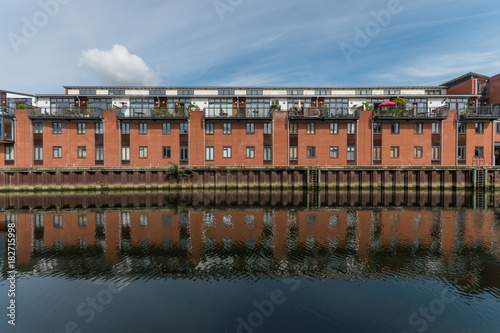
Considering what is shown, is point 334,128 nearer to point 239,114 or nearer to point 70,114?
point 239,114

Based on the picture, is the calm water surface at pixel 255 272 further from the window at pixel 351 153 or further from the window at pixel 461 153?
the window at pixel 461 153

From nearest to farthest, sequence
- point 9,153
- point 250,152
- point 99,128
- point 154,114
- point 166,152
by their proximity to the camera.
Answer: point 9,153
point 154,114
point 99,128
point 166,152
point 250,152

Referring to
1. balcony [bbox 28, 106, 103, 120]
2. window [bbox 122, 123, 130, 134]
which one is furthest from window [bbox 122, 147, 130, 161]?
balcony [bbox 28, 106, 103, 120]

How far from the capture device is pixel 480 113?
43.1 m

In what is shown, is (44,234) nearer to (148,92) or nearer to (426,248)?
(426,248)

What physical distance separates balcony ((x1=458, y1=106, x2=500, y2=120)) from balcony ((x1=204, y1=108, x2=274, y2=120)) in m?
29.5

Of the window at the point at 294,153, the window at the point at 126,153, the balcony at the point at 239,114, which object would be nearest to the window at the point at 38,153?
the window at the point at 126,153

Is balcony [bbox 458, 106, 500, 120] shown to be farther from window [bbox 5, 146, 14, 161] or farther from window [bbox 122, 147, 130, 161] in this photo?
window [bbox 5, 146, 14, 161]

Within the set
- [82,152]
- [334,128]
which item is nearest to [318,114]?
[334,128]

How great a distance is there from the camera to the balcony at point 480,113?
42.2m

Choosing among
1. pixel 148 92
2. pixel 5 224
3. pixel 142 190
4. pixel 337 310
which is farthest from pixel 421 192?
pixel 148 92

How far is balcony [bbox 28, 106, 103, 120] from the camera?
4125cm

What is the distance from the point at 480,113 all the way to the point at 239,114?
37.0 metres

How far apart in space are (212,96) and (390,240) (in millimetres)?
45607
